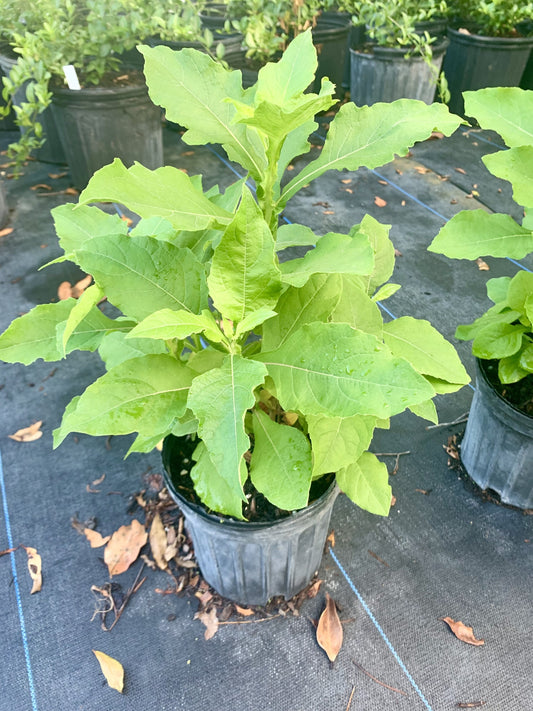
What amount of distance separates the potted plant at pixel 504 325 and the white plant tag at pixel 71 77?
2.83 m

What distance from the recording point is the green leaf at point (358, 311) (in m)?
1.11

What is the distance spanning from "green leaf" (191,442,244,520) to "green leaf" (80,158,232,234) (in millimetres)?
493

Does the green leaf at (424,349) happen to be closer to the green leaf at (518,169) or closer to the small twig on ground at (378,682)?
the green leaf at (518,169)

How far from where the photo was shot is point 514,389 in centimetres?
169

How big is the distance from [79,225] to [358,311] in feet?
2.13

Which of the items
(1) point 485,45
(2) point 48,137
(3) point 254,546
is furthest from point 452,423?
(1) point 485,45

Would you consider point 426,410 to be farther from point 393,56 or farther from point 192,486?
point 393,56

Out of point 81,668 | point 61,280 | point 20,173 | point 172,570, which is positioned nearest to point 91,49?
point 20,173

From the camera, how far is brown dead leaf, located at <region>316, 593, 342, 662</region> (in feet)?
4.94

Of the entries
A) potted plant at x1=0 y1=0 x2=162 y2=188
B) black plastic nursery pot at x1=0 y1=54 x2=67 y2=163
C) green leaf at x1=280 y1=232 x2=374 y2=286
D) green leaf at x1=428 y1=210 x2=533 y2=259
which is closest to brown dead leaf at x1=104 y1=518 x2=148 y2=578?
green leaf at x1=280 y1=232 x2=374 y2=286

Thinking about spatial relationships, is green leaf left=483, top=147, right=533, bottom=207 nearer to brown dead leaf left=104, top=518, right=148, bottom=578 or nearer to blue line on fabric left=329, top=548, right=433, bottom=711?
blue line on fabric left=329, top=548, right=433, bottom=711

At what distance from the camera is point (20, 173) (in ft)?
12.8

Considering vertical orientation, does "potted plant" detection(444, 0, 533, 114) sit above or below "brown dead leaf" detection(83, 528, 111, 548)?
above

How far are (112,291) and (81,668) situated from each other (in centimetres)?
118
